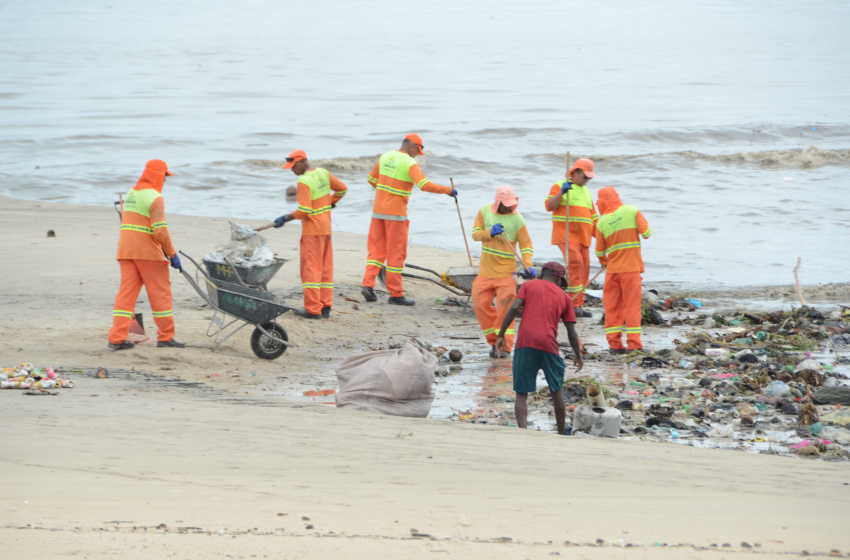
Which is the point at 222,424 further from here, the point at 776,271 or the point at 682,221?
the point at 682,221

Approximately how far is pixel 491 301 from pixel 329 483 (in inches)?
184

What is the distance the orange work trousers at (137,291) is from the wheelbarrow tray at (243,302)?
483 mm

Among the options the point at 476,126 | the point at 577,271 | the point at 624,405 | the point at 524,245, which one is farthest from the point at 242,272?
the point at 476,126

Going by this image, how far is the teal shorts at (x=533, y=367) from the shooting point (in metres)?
6.57

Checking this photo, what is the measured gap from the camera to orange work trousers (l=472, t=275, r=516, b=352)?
29.2 ft

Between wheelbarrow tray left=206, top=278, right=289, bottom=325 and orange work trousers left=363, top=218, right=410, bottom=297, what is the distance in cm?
293

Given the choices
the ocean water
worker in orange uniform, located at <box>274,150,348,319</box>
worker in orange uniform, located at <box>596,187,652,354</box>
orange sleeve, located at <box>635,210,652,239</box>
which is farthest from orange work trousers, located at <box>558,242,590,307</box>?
the ocean water

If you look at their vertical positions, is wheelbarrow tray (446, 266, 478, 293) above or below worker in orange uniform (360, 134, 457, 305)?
below

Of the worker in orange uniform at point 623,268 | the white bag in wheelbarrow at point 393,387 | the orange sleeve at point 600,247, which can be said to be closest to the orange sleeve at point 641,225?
the worker in orange uniform at point 623,268

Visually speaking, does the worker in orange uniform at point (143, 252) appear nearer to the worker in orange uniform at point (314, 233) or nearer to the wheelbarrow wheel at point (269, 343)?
the wheelbarrow wheel at point (269, 343)

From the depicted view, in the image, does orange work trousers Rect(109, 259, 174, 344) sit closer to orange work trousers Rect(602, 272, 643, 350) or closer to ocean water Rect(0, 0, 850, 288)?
orange work trousers Rect(602, 272, 643, 350)

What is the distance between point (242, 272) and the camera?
8.38 meters

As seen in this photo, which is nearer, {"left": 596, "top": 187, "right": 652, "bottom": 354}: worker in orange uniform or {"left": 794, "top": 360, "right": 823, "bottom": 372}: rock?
{"left": 794, "top": 360, "right": 823, "bottom": 372}: rock

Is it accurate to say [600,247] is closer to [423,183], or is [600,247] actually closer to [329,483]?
[423,183]
